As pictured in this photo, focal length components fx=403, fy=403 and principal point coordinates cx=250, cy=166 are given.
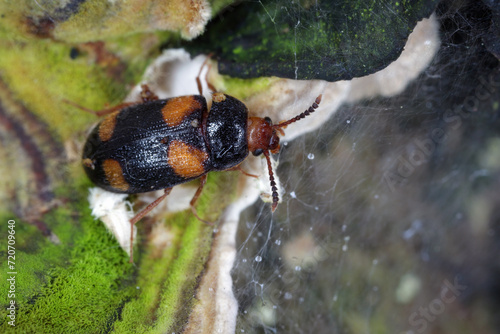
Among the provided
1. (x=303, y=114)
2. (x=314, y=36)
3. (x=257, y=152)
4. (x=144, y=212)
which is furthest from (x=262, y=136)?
(x=144, y=212)

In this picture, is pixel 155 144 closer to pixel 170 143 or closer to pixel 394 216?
pixel 170 143

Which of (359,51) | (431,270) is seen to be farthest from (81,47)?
(431,270)

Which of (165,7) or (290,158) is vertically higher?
(165,7)

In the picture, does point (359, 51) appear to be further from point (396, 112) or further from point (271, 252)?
point (271, 252)

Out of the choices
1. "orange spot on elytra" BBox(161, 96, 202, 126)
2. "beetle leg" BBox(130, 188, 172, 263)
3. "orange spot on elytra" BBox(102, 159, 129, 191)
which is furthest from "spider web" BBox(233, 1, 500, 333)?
"orange spot on elytra" BBox(102, 159, 129, 191)

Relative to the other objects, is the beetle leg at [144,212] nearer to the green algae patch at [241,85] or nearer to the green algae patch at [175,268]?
the green algae patch at [175,268]

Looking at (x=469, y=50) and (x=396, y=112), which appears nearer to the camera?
(x=469, y=50)

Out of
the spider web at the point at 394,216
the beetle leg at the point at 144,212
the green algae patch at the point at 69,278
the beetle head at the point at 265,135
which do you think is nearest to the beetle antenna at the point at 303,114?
the beetle head at the point at 265,135
